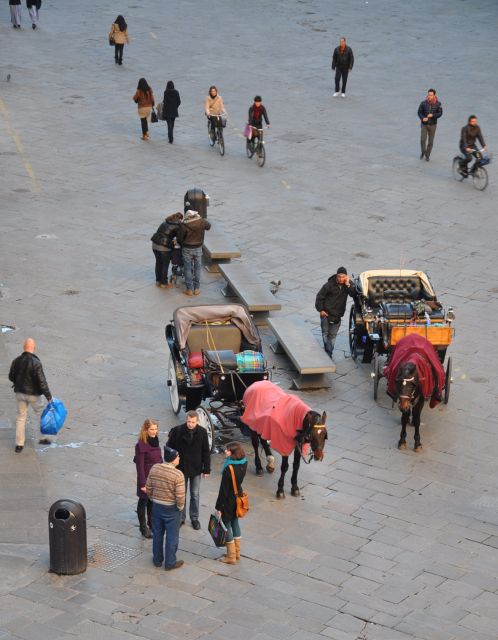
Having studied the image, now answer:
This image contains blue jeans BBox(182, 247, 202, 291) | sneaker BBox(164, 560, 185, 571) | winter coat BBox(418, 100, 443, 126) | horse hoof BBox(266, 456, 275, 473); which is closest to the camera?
sneaker BBox(164, 560, 185, 571)

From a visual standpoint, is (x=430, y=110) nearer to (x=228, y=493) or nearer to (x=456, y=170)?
(x=456, y=170)

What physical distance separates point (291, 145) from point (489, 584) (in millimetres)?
17490

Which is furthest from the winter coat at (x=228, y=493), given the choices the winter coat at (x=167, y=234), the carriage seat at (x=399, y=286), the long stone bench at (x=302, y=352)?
the winter coat at (x=167, y=234)

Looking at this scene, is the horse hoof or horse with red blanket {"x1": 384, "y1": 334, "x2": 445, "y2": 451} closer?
the horse hoof

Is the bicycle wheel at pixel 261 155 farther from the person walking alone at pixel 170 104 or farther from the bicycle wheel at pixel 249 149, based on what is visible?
the person walking alone at pixel 170 104

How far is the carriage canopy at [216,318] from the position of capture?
1695 cm

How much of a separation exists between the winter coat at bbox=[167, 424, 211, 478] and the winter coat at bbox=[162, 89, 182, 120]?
52.2 ft

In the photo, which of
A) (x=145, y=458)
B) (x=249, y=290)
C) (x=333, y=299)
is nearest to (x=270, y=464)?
(x=145, y=458)

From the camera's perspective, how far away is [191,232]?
2055 centimetres

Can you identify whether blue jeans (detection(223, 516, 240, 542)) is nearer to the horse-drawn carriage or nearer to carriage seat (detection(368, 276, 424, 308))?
the horse-drawn carriage

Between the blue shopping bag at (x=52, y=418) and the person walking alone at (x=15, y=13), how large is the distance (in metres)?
25.6

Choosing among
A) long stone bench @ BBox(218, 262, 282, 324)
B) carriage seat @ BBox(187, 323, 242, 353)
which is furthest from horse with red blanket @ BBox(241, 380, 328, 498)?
long stone bench @ BBox(218, 262, 282, 324)

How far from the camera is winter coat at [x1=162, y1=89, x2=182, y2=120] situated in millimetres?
28531

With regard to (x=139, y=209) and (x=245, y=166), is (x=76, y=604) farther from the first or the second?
(x=245, y=166)
